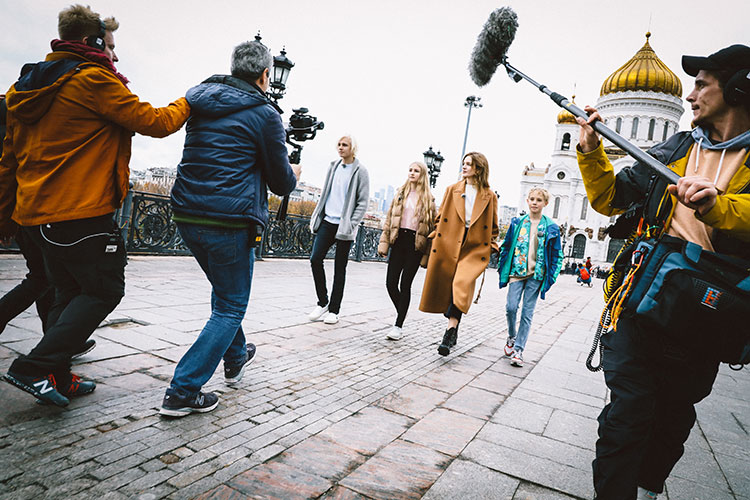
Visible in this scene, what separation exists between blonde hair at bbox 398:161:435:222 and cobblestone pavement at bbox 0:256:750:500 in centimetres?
142

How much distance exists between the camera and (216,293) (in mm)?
2729

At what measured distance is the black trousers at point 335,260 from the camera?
544cm

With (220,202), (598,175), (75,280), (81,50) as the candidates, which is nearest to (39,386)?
(75,280)

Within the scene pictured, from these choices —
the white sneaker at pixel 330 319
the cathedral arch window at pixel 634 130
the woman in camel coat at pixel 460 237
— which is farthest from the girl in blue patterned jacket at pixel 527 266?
the cathedral arch window at pixel 634 130

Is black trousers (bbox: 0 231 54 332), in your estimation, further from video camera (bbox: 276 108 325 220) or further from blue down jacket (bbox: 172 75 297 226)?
video camera (bbox: 276 108 325 220)

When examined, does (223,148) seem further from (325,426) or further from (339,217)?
(339,217)

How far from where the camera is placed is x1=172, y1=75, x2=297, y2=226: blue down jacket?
2.59 metres

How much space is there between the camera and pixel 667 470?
2066mm

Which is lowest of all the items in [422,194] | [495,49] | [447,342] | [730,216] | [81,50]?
[447,342]

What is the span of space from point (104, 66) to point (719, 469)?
4127mm

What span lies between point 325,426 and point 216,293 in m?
0.99

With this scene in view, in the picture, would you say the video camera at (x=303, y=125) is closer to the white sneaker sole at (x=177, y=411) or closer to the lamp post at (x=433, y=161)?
the white sneaker sole at (x=177, y=411)

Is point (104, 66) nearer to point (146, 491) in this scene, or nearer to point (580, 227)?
point (146, 491)

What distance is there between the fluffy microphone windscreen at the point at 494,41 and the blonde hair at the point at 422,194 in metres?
2.38
